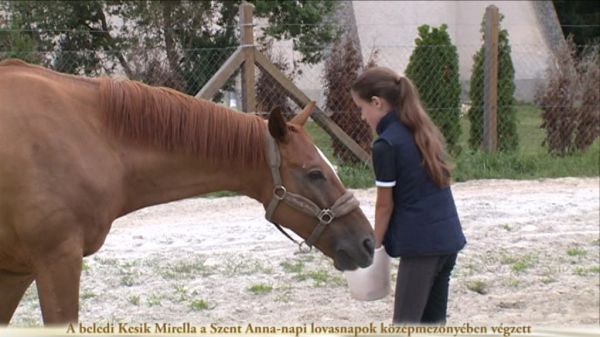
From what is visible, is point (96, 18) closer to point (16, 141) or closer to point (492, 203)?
point (492, 203)


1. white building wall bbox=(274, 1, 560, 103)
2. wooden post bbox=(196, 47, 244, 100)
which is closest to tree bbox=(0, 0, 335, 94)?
wooden post bbox=(196, 47, 244, 100)

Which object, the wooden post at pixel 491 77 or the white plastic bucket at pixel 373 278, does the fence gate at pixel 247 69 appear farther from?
the white plastic bucket at pixel 373 278

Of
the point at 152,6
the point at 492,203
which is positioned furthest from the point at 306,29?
the point at 492,203

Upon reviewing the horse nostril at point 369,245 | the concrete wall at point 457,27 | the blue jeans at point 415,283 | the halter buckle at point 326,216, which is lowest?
the blue jeans at point 415,283

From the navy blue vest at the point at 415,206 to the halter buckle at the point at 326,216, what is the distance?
1.05 feet

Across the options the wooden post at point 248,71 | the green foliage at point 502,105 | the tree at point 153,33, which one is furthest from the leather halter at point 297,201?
the green foliage at point 502,105

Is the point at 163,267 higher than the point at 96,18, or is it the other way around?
the point at 96,18

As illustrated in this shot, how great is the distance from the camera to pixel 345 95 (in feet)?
33.7

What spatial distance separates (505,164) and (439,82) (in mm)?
1413

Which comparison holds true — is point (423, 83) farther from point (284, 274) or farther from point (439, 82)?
point (284, 274)

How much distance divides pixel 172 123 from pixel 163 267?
2842mm

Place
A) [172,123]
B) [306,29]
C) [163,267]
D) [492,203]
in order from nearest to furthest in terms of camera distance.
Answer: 1. [172,123]
2. [163,267]
3. [492,203]
4. [306,29]

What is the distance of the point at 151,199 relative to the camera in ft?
12.0

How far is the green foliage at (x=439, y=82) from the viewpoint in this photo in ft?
36.2
